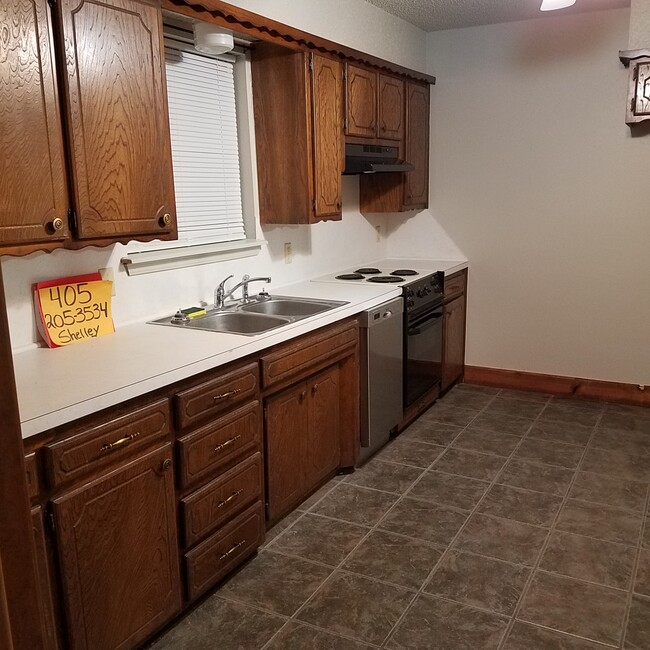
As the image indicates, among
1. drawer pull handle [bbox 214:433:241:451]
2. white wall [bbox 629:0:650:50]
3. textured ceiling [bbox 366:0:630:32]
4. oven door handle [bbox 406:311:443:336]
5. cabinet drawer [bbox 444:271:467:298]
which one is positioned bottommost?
drawer pull handle [bbox 214:433:241:451]

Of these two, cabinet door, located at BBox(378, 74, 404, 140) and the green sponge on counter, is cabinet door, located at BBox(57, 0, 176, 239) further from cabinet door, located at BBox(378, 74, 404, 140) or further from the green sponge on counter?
cabinet door, located at BBox(378, 74, 404, 140)

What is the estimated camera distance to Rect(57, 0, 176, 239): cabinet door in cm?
200

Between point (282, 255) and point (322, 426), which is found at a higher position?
point (282, 255)

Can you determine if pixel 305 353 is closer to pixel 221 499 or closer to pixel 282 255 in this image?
pixel 221 499

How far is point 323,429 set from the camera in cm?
306

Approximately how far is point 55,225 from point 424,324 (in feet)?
8.14

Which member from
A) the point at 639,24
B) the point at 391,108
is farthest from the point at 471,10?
the point at 639,24

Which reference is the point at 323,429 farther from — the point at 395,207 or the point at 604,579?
the point at 395,207

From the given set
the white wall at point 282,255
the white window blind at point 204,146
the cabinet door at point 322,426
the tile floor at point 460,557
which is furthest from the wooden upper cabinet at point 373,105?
the tile floor at point 460,557

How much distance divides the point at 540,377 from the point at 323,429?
88.2 inches

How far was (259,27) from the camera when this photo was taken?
2834 mm

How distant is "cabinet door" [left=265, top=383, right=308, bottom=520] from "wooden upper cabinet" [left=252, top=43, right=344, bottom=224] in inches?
41.4

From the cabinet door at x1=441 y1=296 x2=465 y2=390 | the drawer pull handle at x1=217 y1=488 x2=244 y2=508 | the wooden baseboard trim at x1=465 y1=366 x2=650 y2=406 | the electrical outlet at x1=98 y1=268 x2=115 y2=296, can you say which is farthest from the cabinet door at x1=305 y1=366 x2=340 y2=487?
the wooden baseboard trim at x1=465 y1=366 x2=650 y2=406

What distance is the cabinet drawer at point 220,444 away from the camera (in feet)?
7.04
